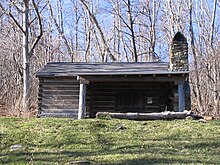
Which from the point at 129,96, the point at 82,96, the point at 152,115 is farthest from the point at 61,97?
the point at 152,115

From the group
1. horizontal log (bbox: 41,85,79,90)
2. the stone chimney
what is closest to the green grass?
the stone chimney

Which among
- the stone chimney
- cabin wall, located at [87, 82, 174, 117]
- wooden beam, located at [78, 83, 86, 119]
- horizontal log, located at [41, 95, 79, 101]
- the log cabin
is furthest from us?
cabin wall, located at [87, 82, 174, 117]

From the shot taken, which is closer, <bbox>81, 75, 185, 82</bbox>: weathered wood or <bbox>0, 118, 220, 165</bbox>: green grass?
<bbox>0, 118, 220, 165</bbox>: green grass

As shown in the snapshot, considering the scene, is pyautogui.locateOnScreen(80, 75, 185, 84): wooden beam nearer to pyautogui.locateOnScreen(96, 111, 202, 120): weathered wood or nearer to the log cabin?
the log cabin

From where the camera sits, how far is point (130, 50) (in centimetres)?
3712

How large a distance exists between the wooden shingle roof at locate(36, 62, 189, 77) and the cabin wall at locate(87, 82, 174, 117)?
94cm

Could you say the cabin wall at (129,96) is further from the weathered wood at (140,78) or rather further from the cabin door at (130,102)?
the weathered wood at (140,78)

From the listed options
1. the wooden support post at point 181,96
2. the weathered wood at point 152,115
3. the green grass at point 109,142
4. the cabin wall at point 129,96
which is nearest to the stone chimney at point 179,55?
the wooden support post at point 181,96

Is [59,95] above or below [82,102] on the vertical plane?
above

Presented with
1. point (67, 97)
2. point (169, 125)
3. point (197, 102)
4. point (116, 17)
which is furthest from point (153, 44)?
point (169, 125)

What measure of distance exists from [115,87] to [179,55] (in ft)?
12.4

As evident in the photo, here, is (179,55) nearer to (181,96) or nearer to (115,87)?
(181,96)

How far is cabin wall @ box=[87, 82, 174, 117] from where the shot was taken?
2031 cm

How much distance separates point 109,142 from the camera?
11.0 metres
